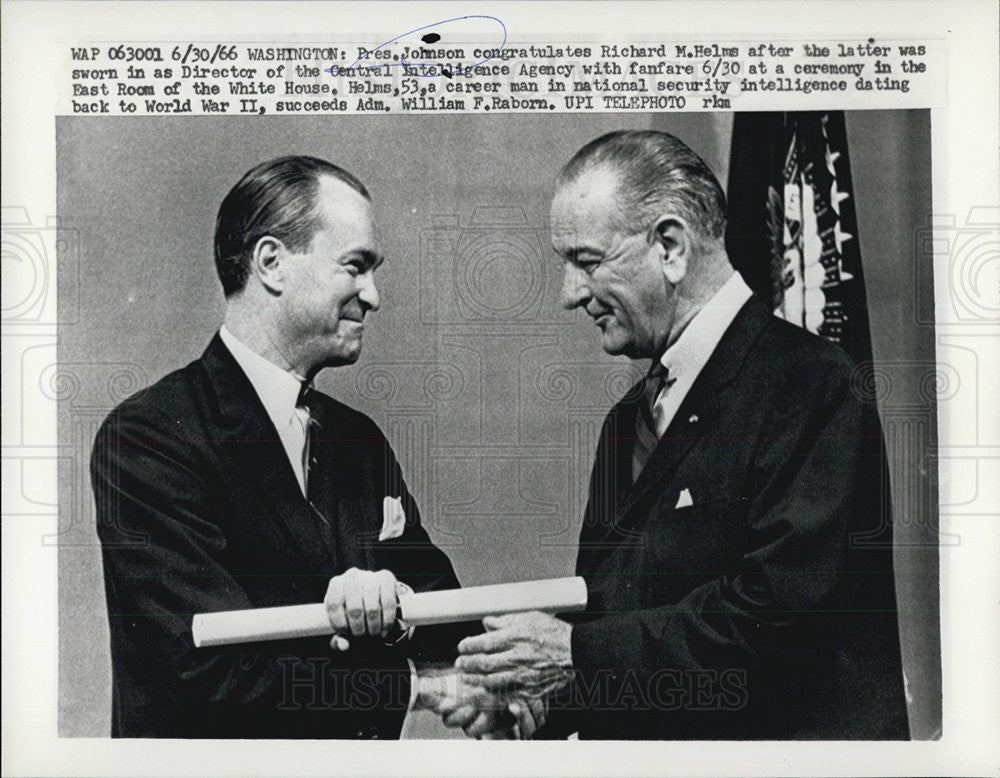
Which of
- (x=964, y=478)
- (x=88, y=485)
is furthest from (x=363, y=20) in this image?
(x=964, y=478)

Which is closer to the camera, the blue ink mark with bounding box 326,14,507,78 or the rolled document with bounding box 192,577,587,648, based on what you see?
the rolled document with bounding box 192,577,587,648

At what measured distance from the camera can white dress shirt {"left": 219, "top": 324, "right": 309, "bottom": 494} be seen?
2.70 metres

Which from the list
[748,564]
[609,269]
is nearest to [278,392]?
[609,269]

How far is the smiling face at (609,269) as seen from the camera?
2.68 m

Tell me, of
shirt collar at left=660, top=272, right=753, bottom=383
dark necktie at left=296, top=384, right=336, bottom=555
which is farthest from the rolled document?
shirt collar at left=660, top=272, right=753, bottom=383

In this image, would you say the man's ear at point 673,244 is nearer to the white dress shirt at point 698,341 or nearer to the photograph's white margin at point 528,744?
the white dress shirt at point 698,341

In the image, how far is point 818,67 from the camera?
2729mm

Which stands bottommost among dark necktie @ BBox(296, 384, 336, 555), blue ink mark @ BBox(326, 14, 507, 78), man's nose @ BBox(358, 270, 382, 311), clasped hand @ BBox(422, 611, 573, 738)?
clasped hand @ BBox(422, 611, 573, 738)

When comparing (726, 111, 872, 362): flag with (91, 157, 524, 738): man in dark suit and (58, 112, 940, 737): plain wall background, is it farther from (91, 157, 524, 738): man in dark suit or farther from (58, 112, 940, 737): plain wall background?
(91, 157, 524, 738): man in dark suit

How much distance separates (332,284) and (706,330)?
1.08m

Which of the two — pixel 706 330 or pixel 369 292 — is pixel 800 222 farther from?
pixel 369 292

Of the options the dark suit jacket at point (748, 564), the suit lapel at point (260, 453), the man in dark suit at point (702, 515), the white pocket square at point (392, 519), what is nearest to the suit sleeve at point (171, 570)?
the suit lapel at point (260, 453)

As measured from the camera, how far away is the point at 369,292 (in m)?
2.70

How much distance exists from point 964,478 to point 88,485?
99.4 inches
